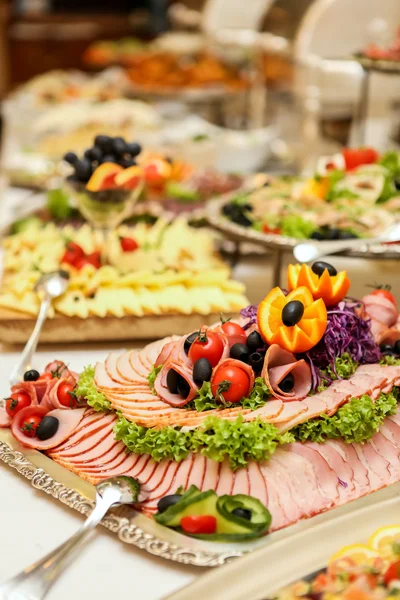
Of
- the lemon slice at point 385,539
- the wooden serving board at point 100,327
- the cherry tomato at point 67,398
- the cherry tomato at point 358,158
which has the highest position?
the lemon slice at point 385,539

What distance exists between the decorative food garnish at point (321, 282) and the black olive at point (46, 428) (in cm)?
61

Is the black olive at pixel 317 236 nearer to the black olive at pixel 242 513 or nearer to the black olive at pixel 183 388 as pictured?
the black olive at pixel 183 388

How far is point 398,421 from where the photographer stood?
1.70m

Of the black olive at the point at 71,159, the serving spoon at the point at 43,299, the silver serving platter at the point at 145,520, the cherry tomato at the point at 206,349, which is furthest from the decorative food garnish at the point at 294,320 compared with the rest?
the black olive at the point at 71,159

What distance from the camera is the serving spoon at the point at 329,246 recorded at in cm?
230

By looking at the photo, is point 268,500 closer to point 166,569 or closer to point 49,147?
point 166,569

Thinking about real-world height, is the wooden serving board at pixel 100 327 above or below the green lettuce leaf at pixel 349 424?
below

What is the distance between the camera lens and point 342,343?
1.74 meters

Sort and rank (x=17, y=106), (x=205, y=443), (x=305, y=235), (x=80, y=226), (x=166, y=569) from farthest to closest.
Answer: (x=17, y=106) → (x=80, y=226) → (x=305, y=235) → (x=205, y=443) → (x=166, y=569)

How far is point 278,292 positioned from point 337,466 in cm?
39

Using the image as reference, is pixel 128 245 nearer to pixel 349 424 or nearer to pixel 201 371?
pixel 201 371

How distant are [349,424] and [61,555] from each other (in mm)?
609

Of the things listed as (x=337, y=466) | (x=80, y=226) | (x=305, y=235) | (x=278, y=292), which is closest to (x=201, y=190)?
(x=80, y=226)

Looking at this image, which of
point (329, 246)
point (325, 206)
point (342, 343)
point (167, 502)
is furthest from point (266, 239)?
point (167, 502)
